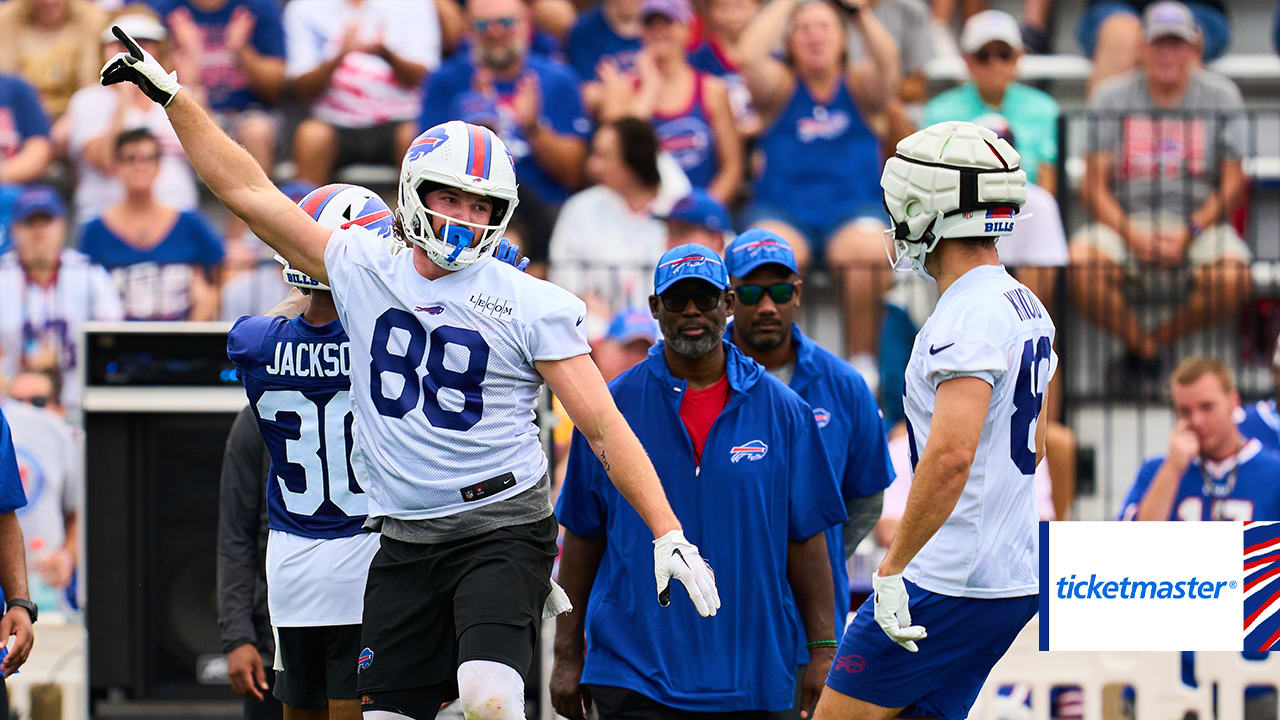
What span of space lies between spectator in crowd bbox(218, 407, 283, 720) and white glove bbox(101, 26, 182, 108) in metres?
1.52

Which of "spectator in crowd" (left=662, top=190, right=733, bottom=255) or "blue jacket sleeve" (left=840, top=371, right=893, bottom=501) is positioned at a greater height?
"spectator in crowd" (left=662, top=190, right=733, bottom=255)

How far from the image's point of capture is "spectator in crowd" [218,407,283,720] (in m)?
5.73

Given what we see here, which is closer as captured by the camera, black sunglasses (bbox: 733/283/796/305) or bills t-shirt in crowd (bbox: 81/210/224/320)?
black sunglasses (bbox: 733/283/796/305)

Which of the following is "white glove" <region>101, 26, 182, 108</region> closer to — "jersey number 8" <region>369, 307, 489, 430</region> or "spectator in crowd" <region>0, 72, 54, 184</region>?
"jersey number 8" <region>369, 307, 489, 430</region>

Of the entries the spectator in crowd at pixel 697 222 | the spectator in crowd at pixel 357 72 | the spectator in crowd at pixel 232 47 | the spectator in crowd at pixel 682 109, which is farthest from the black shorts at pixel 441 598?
the spectator in crowd at pixel 232 47

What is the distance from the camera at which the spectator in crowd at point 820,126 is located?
10.5m

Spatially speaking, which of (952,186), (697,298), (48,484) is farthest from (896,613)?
(48,484)

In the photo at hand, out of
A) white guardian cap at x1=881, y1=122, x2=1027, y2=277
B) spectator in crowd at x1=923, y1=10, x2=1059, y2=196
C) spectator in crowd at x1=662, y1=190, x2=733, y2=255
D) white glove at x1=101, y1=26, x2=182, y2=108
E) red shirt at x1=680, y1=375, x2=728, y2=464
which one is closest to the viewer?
white glove at x1=101, y1=26, x2=182, y2=108

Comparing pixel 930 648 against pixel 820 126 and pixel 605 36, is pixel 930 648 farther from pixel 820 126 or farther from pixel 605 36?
pixel 605 36

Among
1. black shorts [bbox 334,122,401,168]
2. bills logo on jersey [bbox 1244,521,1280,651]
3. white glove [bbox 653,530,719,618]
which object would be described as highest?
black shorts [bbox 334,122,401,168]

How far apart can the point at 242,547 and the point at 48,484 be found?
3397 mm

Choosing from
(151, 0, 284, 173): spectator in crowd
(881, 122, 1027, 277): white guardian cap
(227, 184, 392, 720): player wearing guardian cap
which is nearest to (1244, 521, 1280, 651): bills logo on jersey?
Answer: (881, 122, 1027, 277): white guardian cap

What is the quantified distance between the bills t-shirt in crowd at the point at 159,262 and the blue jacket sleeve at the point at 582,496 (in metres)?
4.73

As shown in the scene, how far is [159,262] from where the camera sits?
32.4 feet
